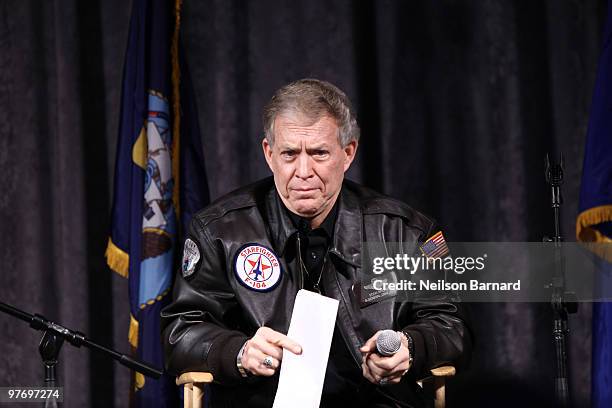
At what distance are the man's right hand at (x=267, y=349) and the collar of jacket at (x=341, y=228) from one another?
43 centimetres

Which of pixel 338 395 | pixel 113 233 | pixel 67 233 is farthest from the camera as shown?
pixel 67 233

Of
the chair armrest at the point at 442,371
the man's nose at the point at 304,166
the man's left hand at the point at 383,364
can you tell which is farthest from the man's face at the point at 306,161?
the chair armrest at the point at 442,371

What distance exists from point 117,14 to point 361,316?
2136 millimetres

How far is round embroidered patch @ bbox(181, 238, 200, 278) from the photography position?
2.69 m

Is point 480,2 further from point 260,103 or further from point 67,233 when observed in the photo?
point 67,233

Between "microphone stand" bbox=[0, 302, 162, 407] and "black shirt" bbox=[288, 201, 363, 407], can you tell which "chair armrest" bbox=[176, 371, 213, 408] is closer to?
"microphone stand" bbox=[0, 302, 162, 407]

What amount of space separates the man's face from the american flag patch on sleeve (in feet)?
1.26

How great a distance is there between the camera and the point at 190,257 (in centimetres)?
272

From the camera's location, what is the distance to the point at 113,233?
3574mm

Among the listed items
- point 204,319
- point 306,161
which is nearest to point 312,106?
point 306,161

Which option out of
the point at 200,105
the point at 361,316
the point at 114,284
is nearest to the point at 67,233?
the point at 114,284

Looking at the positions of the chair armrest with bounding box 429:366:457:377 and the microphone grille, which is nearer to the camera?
the microphone grille

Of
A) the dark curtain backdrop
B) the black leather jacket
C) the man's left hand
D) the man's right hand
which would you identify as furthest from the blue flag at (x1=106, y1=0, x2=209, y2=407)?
the man's left hand

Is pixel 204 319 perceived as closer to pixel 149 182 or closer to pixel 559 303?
pixel 149 182
